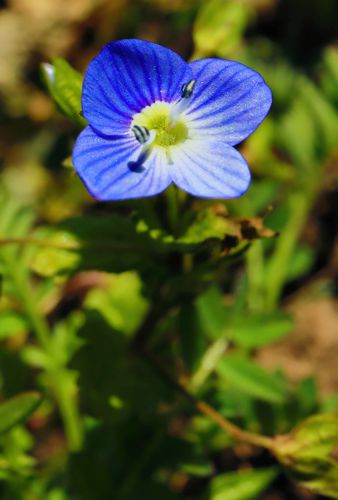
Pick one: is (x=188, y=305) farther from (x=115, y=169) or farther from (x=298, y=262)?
(x=298, y=262)

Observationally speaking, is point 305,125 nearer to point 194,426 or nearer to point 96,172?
point 194,426

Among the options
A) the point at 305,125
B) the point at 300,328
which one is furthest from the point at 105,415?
the point at 305,125

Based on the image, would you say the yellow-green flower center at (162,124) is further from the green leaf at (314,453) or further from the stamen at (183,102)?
the green leaf at (314,453)

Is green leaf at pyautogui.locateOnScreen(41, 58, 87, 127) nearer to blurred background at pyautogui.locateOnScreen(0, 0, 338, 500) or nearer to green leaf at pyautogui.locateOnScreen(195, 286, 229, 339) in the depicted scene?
blurred background at pyautogui.locateOnScreen(0, 0, 338, 500)

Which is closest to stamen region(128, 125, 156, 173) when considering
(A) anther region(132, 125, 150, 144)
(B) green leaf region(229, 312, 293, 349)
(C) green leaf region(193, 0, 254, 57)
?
(A) anther region(132, 125, 150, 144)

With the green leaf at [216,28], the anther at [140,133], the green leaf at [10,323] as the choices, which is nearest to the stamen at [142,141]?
the anther at [140,133]

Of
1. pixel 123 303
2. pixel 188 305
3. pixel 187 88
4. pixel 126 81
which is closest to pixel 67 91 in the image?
pixel 126 81
